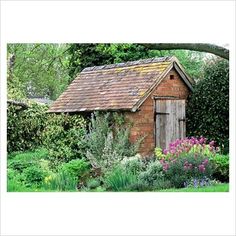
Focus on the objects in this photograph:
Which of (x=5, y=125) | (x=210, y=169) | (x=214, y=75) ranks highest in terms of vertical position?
(x=214, y=75)

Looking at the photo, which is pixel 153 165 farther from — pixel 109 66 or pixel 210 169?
pixel 109 66

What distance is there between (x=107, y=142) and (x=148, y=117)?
941 mm

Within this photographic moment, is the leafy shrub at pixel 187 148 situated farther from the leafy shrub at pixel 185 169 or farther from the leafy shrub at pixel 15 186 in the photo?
the leafy shrub at pixel 15 186

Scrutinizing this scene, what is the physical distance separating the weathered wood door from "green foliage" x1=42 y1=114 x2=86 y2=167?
4.75 ft

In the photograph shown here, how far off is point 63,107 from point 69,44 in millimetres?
1343

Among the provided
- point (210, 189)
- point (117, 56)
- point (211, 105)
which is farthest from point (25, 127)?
point (210, 189)

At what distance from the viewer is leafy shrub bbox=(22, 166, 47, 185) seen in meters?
12.0

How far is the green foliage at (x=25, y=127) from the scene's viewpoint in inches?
492

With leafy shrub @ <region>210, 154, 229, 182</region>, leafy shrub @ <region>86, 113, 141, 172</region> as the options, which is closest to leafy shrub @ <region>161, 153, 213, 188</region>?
leafy shrub @ <region>210, 154, 229, 182</region>

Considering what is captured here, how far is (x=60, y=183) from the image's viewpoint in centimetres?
1196

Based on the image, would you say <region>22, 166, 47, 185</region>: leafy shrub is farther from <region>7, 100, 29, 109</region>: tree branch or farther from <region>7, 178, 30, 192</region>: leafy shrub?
<region>7, 100, 29, 109</region>: tree branch

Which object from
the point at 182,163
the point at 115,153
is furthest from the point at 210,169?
the point at 115,153

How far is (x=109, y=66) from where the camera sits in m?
13.5

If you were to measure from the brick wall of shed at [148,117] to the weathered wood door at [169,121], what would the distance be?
0.40ft
